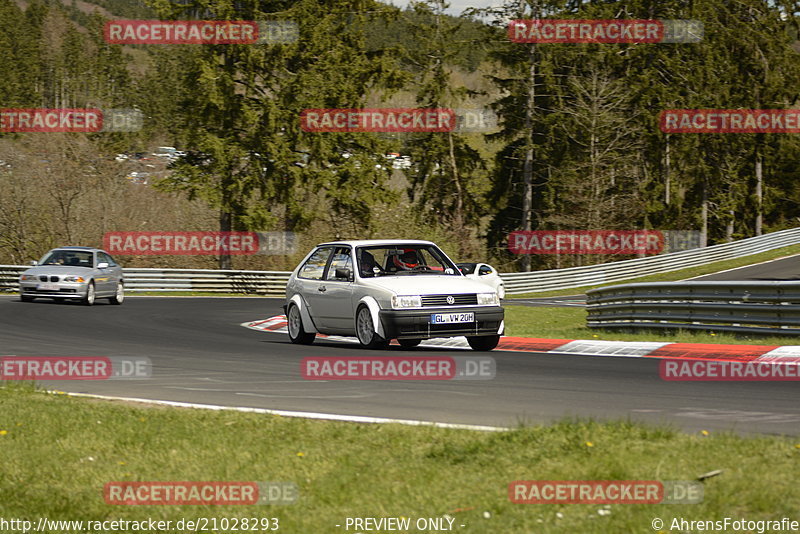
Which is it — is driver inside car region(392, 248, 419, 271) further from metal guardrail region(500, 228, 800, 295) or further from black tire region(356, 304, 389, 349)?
metal guardrail region(500, 228, 800, 295)

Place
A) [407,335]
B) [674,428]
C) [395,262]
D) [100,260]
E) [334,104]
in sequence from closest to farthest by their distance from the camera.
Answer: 1. [674,428]
2. [407,335]
3. [395,262]
4. [100,260]
5. [334,104]

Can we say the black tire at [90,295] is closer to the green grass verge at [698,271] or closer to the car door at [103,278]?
the car door at [103,278]

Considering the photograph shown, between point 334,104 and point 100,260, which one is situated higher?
point 334,104

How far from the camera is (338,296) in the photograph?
15.5 meters

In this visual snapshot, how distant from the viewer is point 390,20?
48.4 metres

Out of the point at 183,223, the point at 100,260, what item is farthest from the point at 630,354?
the point at 183,223

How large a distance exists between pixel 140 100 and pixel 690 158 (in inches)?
2792

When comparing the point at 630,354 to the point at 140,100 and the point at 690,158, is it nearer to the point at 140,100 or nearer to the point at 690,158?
the point at 690,158

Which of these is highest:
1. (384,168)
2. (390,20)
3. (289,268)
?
(390,20)

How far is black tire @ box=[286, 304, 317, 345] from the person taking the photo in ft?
54.6

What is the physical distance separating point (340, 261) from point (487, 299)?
260 centimetres

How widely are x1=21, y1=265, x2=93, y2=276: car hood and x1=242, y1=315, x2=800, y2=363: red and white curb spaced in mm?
13372

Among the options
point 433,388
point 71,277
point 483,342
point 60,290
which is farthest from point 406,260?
point 60,290

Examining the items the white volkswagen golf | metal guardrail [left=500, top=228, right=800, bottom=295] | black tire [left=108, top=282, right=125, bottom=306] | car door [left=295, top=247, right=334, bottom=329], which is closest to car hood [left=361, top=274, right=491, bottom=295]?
the white volkswagen golf
